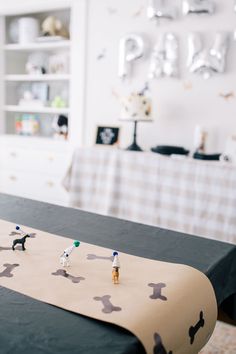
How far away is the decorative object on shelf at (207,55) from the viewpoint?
120 inches

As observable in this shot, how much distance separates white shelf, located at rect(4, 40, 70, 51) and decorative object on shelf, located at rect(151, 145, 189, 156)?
55.1 inches

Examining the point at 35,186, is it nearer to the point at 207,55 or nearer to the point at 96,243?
the point at 207,55

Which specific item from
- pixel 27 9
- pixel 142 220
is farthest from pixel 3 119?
pixel 142 220

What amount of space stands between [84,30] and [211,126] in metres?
1.43

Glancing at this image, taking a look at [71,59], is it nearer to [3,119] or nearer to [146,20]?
[146,20]

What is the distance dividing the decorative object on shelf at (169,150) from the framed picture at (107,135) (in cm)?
44

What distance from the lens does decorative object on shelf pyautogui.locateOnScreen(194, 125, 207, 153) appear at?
3.13 metres

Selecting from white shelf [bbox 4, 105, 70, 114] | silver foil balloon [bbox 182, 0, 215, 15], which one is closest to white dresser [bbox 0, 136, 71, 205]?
white shelf [bbox 4, 105, 70, 114]

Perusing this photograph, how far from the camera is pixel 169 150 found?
316cm

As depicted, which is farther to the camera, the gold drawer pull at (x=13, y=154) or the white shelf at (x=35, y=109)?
the gold drawer pull at (x=13, y=154)

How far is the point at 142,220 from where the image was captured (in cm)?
309

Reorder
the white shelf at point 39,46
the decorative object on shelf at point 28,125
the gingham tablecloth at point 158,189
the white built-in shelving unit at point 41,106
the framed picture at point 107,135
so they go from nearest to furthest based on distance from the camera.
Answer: the gingham tablecloth at point 158,189 < the framed picture at point 107,135 < the white built-in shelving unit at point 41,106 < the white shelf at point 39,46 < the decorative object on shelf at point 28,125

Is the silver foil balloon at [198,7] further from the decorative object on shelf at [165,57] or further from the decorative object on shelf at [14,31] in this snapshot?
the decorative object on shelf at [14,31]

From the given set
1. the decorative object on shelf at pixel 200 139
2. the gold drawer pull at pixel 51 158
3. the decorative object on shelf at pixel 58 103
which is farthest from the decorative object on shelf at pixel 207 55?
the gold drawer pull at pixel 51 158
